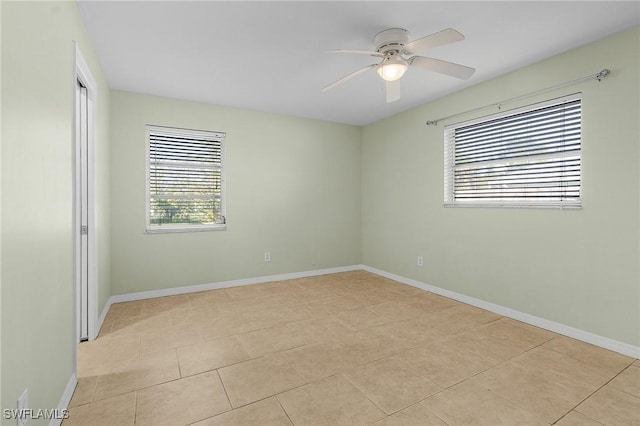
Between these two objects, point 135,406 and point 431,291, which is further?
point 431,291

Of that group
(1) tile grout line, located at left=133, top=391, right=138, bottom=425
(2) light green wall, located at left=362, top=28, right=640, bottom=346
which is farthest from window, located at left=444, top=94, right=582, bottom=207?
(1) tile grout line, located at left=133, top=391, right=138, bottom=425

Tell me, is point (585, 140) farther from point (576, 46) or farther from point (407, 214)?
point (407, 214)

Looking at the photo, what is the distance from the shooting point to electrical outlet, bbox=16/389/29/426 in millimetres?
1192

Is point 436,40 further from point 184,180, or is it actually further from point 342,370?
point 184,180

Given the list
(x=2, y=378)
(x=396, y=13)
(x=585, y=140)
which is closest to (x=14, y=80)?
(x=2, y=378)

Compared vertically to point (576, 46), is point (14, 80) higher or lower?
lower

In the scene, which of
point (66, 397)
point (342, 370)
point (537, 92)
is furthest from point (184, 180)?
point (537, 92)

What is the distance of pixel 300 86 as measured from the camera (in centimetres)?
355

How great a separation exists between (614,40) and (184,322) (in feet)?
14.5

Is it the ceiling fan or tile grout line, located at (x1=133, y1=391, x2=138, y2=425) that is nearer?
tile grout line, located at (x1=133, y1=391, x2=138, y2=425)

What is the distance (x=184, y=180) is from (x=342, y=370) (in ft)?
10.1

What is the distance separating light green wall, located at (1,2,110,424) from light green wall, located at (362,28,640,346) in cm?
366

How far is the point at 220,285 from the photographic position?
4.23 m

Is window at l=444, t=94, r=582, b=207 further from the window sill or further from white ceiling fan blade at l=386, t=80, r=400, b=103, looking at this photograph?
the window sill
